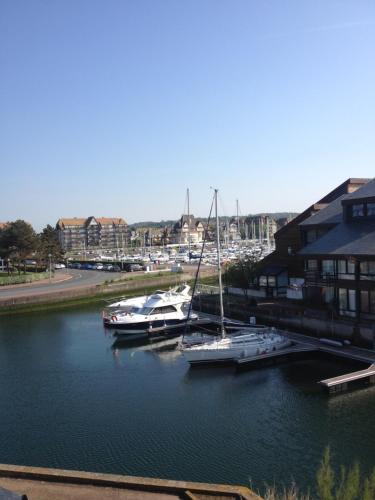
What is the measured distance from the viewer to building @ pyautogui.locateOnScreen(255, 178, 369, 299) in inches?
1554

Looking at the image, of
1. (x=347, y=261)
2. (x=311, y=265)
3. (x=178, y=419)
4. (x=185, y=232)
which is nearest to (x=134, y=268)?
(x=311, y=265)

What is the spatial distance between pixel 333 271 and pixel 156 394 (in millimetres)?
13914

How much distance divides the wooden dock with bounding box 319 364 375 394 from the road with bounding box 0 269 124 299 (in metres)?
41.0

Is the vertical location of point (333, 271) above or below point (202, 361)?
above

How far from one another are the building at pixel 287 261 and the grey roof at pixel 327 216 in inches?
35.5

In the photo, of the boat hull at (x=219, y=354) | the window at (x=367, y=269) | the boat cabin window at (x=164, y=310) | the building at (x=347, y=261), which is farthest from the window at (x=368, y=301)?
the boat cabin window at (x=164, y=310)

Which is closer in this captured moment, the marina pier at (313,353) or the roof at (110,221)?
the marina pier at (313,353)

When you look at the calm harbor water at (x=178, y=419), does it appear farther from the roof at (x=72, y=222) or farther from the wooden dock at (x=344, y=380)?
the roof at (x=72, y=222)

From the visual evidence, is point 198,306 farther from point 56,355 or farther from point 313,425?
point 313,425

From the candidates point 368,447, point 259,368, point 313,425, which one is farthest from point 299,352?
point 368,447

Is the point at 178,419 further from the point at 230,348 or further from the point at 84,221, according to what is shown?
the point at 84,221

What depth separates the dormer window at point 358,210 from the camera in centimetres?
3274

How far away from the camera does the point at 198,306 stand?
142ft

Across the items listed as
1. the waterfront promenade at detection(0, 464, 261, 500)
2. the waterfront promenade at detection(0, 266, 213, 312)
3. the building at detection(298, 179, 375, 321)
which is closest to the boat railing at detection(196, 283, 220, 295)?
the waterfront promenade at detection(0, 266, 213, 312)
